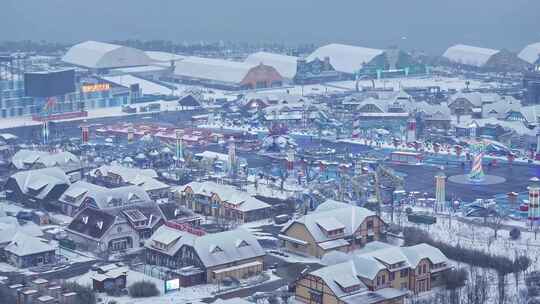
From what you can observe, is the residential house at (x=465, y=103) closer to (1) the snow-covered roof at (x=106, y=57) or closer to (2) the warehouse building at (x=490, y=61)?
(2) the warehouse building at (x=490, y=61)

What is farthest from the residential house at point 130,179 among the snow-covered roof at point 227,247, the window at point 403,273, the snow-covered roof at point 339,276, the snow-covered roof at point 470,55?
the snow-covered roof at point 470,55

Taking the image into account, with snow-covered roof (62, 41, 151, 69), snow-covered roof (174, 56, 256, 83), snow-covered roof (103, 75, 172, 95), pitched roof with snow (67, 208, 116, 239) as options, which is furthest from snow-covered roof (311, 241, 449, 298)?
snow-covered roof (62, 41, 151, 69)

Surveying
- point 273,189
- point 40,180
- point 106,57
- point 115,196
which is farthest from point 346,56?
point 115,196

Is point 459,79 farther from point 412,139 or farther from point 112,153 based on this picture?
point 112,153

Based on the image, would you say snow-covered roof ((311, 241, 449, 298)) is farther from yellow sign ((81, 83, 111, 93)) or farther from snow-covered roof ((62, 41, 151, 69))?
snow-covered roof ((62, 41, 151, 69))

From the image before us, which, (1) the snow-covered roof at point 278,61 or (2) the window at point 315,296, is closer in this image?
(2) the window at point 315,296
